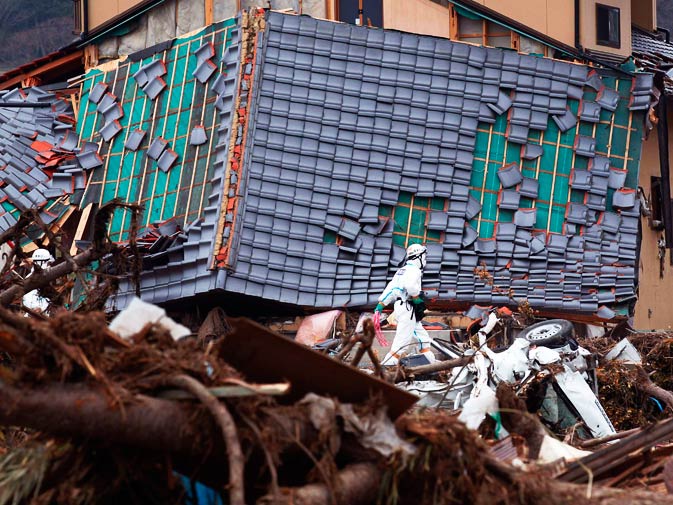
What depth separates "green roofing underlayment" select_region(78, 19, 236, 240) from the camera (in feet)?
72.3

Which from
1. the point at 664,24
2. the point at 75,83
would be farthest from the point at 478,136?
the point at 664,24

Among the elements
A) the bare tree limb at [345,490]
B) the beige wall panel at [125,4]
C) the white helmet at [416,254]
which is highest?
the beige wall panel at [125,4]

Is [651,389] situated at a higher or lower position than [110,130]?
lower

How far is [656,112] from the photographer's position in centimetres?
2583

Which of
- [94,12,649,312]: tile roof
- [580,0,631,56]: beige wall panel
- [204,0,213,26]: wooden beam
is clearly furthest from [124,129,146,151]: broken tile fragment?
[580,0,631,56]: beige wall panel

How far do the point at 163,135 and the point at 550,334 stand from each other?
10.9m

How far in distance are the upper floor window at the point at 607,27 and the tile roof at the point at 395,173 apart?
184 centimetres

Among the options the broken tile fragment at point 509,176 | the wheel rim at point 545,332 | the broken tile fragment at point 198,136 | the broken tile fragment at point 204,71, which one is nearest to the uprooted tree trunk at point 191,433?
the wheel rim at point 545,332

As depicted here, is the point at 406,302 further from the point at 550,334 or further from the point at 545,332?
the point at 550,334

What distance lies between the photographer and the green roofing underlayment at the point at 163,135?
22047mm

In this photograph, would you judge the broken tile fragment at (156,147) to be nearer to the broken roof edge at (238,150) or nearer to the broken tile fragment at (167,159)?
the broken tile fragment at (167,159)

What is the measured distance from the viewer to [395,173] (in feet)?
71.5

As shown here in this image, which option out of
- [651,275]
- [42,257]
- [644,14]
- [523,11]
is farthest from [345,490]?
[644,14]

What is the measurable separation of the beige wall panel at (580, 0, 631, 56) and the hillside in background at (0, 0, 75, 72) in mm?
27694
